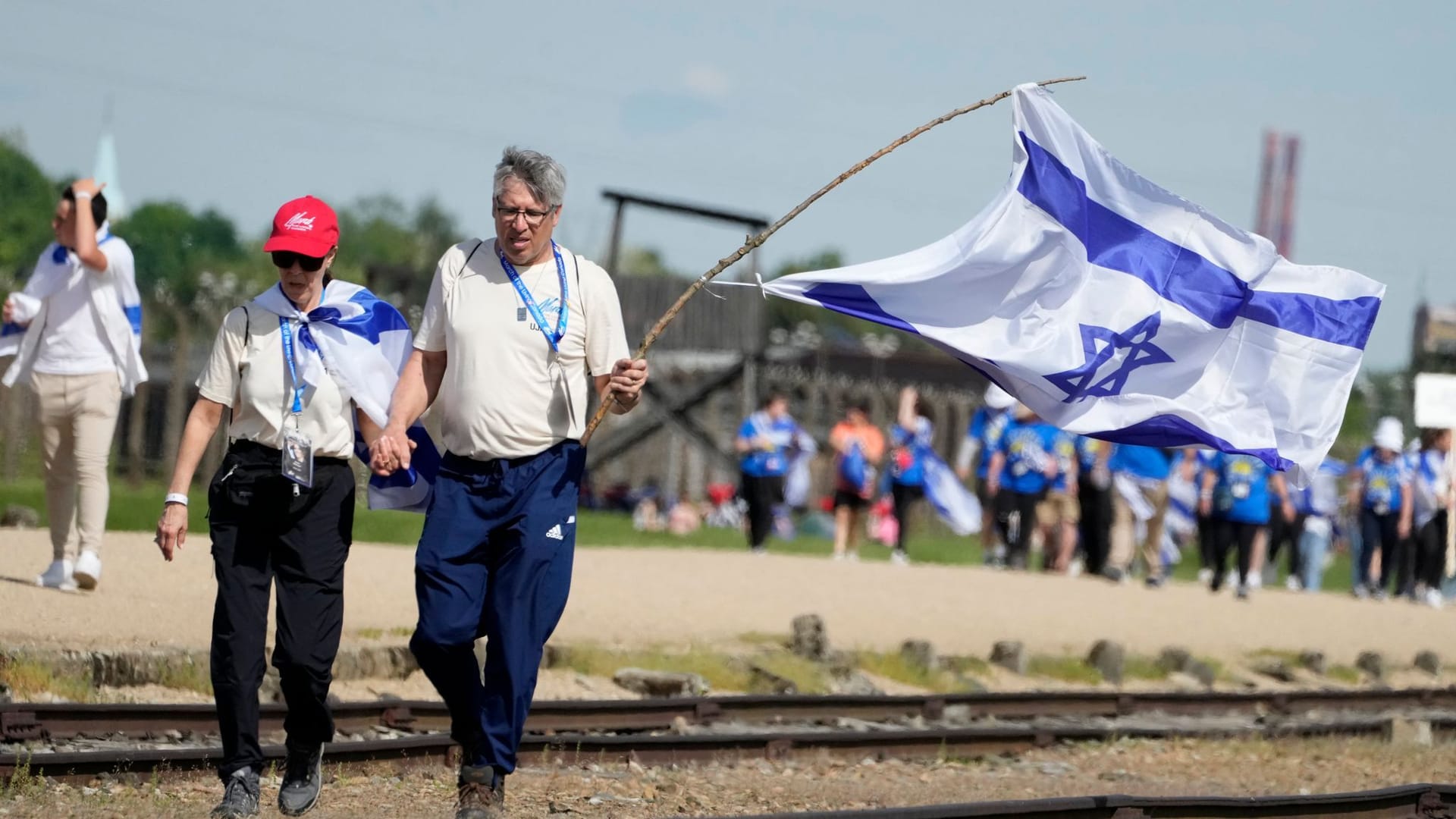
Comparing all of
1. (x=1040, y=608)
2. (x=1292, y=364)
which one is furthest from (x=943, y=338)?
(x=1040, y=608)

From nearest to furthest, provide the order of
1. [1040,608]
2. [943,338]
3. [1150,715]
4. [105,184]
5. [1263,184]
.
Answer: [943,338]
[105,184]
[1150,715]
[1040,608]
[1263,184]

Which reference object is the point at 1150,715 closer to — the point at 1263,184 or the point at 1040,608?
the point at 1040,608

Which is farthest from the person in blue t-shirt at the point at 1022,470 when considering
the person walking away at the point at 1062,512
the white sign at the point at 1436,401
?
the white sign at the point at 1436,401

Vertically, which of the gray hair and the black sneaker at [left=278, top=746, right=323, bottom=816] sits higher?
the gray hair

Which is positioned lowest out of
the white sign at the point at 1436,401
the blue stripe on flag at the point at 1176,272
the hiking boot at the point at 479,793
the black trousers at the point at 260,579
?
the hiking boot at the point at 479,793

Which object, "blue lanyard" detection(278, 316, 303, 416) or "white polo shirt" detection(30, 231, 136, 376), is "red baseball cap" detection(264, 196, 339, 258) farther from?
"white polo shirt" detection(30, 231, 136, 376)

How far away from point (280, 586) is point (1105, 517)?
1457 cm

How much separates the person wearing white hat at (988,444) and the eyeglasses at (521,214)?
12.9 metres

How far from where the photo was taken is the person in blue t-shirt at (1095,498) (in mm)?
19672

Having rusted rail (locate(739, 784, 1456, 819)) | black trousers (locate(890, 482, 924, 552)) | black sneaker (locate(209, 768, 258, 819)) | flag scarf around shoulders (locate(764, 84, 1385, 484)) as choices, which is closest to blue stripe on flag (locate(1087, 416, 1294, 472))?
flag scarf around shoulders (locate(764, 84, 1385, 484))

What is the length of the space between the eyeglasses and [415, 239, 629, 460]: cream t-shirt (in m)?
0.20

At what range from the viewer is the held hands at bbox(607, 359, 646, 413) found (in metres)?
6.30

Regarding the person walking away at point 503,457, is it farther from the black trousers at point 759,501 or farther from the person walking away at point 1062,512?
the person walking away at point 1062,512

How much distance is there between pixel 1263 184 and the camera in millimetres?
110562
